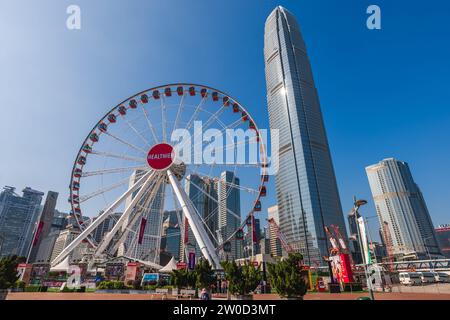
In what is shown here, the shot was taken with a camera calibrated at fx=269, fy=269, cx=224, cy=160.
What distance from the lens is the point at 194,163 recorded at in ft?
112

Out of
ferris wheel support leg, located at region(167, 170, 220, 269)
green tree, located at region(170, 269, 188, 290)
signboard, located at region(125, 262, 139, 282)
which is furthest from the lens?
signboard, located at region(125, 262, 139, 282)

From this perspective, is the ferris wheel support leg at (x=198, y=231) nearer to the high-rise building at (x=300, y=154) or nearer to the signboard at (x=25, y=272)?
the signboard at (x=25, y=272)

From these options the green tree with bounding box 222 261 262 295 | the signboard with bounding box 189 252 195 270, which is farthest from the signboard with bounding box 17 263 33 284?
the green tree with bounding box 222 261 262 295

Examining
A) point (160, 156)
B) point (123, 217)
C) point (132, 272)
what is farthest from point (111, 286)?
point (160, 156)

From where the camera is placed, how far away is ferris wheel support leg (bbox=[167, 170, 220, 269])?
26270mm

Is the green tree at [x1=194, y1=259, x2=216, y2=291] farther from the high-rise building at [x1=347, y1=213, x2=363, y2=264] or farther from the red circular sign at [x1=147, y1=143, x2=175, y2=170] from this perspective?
the high-rise building at [x1=347, y1=213, x2=363, y2=264]

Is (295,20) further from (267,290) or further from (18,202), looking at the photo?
(18,202)

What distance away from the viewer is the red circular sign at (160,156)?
34.4 metres

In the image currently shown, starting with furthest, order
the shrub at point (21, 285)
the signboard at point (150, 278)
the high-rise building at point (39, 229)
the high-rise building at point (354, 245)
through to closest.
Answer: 1. the high-rise building at point (354, 245)
2. the high-rise building at point (39, 229)
3. the signboard at point (150, 278)
4. the shrub at point (21, 285)

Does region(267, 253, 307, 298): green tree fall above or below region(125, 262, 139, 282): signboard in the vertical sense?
below

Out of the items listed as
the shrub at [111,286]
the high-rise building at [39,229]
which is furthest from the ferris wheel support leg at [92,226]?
the high-rise building at [39,229]

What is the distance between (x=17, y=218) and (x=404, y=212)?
811ft

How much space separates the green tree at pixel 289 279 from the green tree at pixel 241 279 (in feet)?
4.52

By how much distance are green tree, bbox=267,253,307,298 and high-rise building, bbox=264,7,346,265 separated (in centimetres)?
8880
